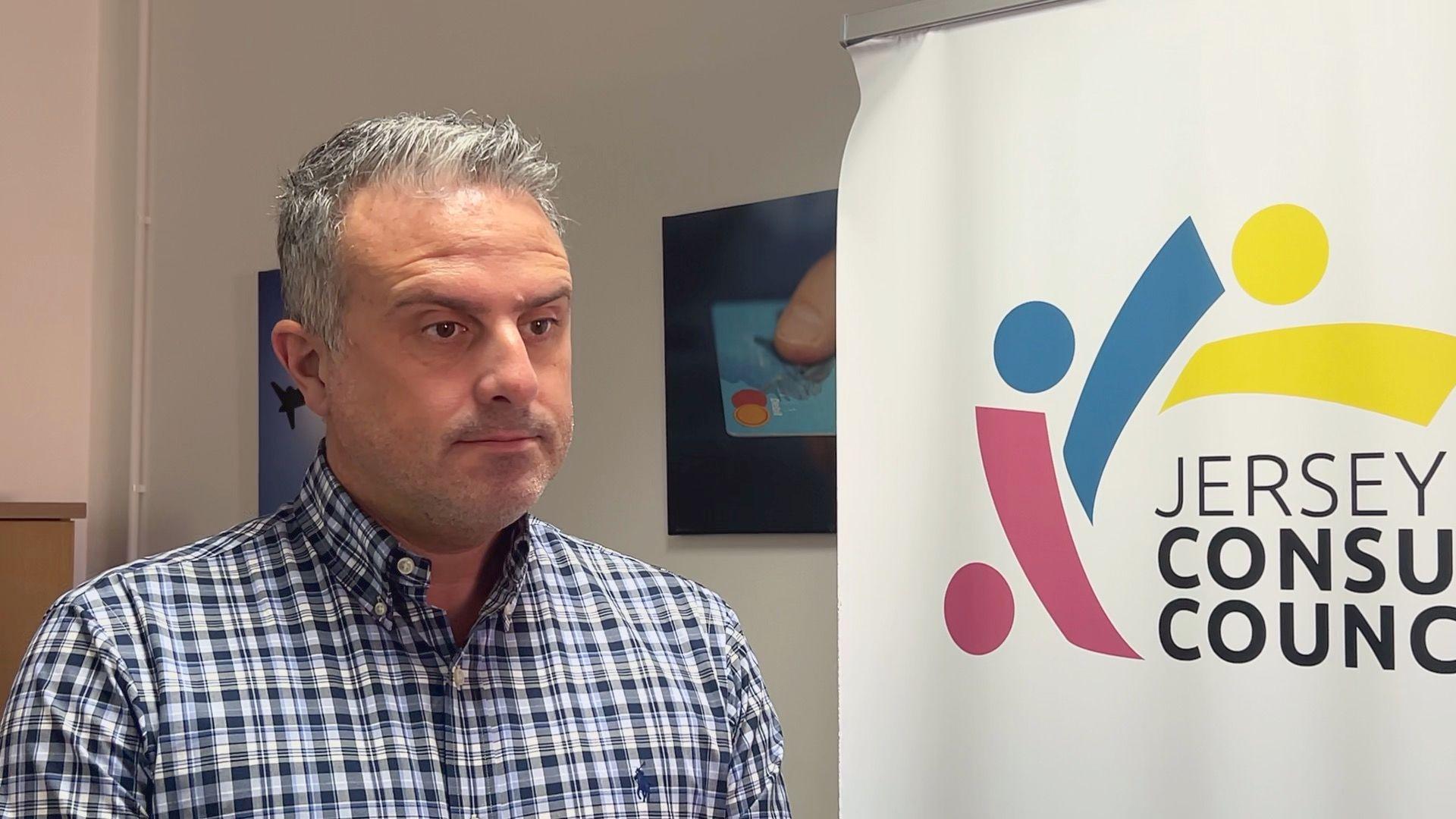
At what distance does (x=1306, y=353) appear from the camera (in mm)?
1646

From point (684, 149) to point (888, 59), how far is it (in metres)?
0.92

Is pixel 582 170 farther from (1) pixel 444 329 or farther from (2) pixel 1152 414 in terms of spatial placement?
(1) pixel 444 329

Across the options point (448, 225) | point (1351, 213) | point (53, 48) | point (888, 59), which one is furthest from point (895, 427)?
point (53, 48)

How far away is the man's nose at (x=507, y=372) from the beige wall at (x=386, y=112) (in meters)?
1.49

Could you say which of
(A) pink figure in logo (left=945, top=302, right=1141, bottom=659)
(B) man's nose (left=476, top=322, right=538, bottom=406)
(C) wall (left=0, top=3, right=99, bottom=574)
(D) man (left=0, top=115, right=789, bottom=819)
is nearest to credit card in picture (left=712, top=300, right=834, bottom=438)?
(A) pink figure in logo (left=945, top=302, right=1141, bottom=659)

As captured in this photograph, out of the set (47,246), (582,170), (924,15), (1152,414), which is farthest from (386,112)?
(1152,414)

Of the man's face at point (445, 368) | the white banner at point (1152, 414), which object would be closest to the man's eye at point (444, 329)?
the man's face at point (445, 368)

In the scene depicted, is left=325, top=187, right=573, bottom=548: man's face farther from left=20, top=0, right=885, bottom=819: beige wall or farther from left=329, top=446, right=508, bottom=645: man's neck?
left=20, top=0, right=885, bottom=819: beige wall

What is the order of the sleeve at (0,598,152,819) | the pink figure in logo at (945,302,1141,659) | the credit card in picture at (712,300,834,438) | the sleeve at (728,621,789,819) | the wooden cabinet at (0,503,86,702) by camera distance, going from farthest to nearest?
the wooden cabinet at (0,503,86,702) < the credit card in picture at (712,300,834,438) < the pink figure in logo at (945,302,1141,659) < the sleeve at (728,621,789,819) < the sleeve at (0,598,152,819)

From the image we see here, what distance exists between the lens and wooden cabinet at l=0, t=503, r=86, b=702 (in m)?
3.17

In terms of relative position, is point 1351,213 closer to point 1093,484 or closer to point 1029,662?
point 1093,484

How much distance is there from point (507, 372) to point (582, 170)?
6.34 feet

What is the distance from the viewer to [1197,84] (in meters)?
1.73

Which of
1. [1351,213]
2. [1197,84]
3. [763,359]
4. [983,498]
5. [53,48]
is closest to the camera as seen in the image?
[1351,213]
